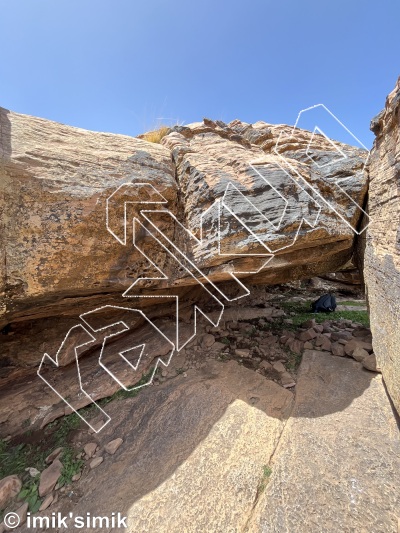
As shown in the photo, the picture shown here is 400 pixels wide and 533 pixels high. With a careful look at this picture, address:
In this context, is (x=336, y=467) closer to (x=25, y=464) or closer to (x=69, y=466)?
(x=69, y=466)

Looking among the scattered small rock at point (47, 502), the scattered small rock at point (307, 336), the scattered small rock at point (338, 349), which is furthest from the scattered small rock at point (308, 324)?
the scattered small rock at point (47, 502)

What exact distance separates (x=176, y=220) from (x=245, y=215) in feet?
4.00

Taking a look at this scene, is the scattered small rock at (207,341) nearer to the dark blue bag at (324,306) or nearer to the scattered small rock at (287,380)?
the scattered small rock at (287,380)

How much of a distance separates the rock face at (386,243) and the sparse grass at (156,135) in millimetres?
4258

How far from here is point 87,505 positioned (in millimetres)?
2564

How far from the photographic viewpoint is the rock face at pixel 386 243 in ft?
9.13

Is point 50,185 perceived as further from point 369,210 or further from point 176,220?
point 369,210

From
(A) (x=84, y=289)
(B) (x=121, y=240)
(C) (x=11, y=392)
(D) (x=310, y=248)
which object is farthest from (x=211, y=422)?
(C) (x=11, y=392)

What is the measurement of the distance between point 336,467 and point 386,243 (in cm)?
276

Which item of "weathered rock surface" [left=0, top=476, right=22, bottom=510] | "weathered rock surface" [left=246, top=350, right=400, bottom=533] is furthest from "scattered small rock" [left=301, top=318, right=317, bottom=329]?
"weathered rock surface" [left=0, top=476, right=22, bottom=510]

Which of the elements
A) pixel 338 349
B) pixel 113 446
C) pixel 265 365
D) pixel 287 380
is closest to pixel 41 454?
pixel 113 446

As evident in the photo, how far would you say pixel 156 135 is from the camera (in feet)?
18.4

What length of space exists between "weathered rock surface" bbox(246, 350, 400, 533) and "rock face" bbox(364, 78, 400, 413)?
0.43m

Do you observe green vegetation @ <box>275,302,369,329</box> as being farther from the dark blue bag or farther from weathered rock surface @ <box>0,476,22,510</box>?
weathered rock surface @ <box>0,476,22,510</box>
